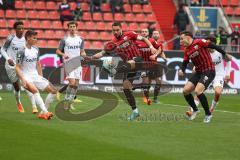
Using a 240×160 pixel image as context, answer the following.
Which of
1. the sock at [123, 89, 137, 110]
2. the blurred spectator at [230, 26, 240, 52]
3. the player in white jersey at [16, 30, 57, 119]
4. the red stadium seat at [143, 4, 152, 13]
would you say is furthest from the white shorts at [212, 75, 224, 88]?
the red stadium seat at [143, 4, 152, 13]

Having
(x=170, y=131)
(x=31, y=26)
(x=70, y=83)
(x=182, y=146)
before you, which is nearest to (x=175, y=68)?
(x=31, y=26)

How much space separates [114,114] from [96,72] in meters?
9.84

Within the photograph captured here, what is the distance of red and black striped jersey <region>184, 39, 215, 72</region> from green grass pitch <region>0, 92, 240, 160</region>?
1274mm

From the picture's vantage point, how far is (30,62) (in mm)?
16859

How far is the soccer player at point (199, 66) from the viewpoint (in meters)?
16.5

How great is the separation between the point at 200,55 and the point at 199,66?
0.31 meters

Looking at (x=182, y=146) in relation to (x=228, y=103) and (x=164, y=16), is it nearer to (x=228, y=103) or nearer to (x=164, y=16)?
(x=228, y=103)

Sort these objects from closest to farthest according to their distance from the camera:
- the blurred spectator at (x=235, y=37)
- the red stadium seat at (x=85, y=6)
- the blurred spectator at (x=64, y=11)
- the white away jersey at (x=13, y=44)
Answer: the white away jersey at (x=13, y=44)
the blurred spectator at (x=64, y=11)
the blurred spectator at (x=235, y=37)
the red stadium seat at (x=85, y=6)

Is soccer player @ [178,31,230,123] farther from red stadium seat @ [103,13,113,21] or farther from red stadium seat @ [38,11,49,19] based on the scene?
red stadium seat @ [103,13,113,21]

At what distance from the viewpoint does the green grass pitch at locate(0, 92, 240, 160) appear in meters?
11.4

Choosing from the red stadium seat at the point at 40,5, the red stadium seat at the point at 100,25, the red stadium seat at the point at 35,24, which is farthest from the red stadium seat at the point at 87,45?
the red stadium seat at the point at 40,5

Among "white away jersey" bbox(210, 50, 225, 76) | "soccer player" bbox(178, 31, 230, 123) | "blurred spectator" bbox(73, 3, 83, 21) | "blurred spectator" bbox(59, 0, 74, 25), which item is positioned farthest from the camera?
"blurred spectator" bbox(73, 3, 83, 21)

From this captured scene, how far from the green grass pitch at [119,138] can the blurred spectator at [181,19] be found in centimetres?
1502

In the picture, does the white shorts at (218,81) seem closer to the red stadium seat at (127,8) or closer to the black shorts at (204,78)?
the black shorts at (204,78)
